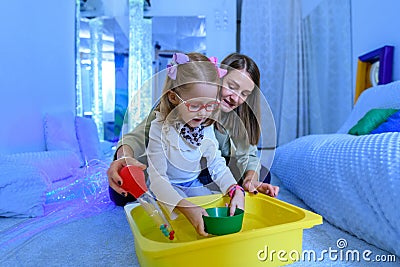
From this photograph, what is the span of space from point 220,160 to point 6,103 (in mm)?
939

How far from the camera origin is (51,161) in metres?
1.25

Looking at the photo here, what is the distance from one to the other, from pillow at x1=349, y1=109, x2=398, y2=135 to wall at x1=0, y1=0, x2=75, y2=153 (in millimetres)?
1295

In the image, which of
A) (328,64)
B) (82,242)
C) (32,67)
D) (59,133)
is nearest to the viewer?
(82,242)

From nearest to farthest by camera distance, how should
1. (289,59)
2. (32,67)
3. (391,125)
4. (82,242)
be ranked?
(82,242), (391,125), (32,67), (289,59)

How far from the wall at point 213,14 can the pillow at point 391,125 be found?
1862 mm

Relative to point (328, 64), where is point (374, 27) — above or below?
above

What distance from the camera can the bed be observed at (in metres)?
0.63

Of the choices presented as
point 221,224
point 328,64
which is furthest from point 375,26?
point 221,224

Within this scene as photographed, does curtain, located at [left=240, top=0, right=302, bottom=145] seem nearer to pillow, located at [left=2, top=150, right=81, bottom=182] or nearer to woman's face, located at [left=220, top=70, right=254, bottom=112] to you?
pillow, located at [left=2, top=150, right=81, bottom=182]

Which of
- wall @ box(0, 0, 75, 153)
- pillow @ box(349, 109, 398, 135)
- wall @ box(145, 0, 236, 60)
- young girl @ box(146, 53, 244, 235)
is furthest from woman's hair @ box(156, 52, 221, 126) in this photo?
wall @ box(145, 0, 236, 60)

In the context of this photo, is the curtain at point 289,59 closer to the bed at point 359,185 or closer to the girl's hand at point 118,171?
the bed at point 359,185

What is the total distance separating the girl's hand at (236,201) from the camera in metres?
0.68

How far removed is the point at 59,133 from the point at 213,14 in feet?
5.74

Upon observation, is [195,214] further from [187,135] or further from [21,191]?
[21,191]
